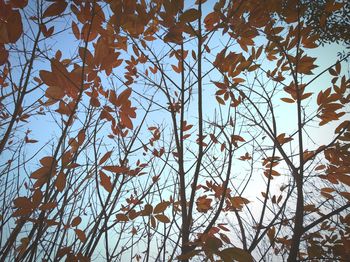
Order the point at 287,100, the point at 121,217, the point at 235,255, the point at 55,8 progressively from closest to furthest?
1. the point at 235,255
2. the point at 55,8
3. the point at 121,217
4. the point at 287,100

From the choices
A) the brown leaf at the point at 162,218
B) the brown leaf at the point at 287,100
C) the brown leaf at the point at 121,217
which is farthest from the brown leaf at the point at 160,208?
the brown leaf at the point at 287,100

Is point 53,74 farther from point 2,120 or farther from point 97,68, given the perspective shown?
point 2,120

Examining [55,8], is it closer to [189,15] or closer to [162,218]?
[189,15]

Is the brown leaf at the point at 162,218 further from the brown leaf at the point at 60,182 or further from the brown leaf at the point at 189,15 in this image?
the brown leaf at the point at 189,15

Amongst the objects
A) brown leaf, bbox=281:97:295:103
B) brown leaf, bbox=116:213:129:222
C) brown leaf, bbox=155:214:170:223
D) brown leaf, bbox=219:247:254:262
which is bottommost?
brown leaf, bbox=219:247:254:262

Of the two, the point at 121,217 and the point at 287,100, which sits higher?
the point at 287,100

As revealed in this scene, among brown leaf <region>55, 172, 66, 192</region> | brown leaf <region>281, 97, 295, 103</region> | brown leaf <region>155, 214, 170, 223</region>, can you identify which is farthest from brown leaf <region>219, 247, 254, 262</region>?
brown leaf <region>281, 97, 295, 103</region>

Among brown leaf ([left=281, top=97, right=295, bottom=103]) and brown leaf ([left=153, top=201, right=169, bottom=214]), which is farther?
brown leaf ([left=281, top=97, right=295, bottom=103])

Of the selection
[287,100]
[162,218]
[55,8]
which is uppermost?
[287,100]

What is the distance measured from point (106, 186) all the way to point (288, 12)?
4.64ft

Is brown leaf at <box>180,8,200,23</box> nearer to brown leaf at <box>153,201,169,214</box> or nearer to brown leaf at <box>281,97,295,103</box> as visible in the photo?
brown leaf at <box>153,201,169,214</box>

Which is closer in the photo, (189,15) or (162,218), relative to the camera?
(189,15)

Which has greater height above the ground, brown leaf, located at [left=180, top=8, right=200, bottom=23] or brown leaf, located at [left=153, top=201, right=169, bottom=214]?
brown leaf, located at [left=180, top=8, right=200, bottom=23]

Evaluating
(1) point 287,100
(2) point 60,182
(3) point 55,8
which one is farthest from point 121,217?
(1) point 287,100
